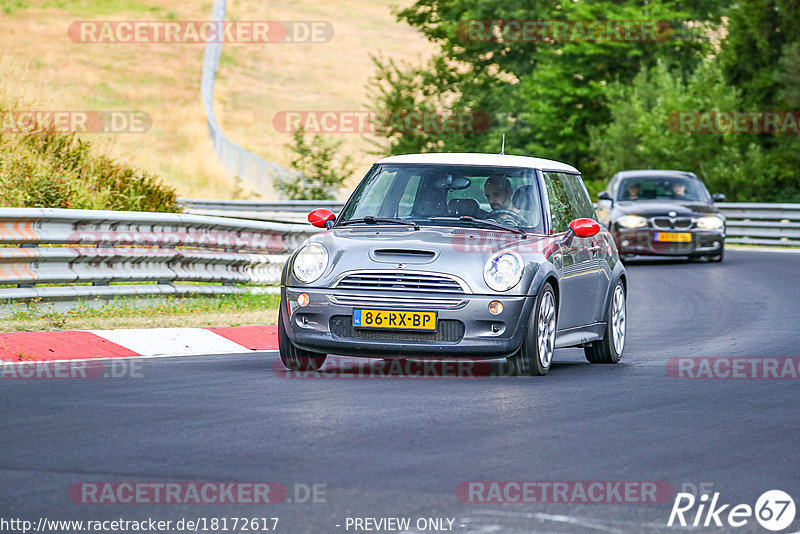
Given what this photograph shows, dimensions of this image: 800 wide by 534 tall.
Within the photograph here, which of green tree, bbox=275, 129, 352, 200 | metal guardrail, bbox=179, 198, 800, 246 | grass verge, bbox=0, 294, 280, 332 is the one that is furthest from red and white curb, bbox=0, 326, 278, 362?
green tree, bbox=275, 129, 352, 200

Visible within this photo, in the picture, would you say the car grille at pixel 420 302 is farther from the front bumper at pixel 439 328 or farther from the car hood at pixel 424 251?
the car hood at pixel 424 251

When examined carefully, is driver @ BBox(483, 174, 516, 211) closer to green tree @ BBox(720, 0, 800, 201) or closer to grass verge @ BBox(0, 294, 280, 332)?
grass verge @ BBox(0, 294, 280, 332)

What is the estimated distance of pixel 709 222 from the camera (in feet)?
86.5

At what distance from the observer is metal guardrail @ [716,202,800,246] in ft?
112

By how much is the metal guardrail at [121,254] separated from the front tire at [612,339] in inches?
189

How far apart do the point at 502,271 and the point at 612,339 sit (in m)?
2.33

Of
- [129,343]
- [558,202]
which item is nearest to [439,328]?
[558,202]

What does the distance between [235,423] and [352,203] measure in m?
3.83

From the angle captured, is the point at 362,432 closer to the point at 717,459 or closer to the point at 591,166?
the point at 717,459

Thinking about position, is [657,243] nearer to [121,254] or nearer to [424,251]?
[121,254]

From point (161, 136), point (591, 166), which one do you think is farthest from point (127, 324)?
point (161, 136)

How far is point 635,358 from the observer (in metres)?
12.2

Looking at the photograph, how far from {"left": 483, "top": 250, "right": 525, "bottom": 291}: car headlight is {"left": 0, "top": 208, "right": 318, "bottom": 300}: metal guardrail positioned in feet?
16.2

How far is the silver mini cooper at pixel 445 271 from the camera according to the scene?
386 inches
